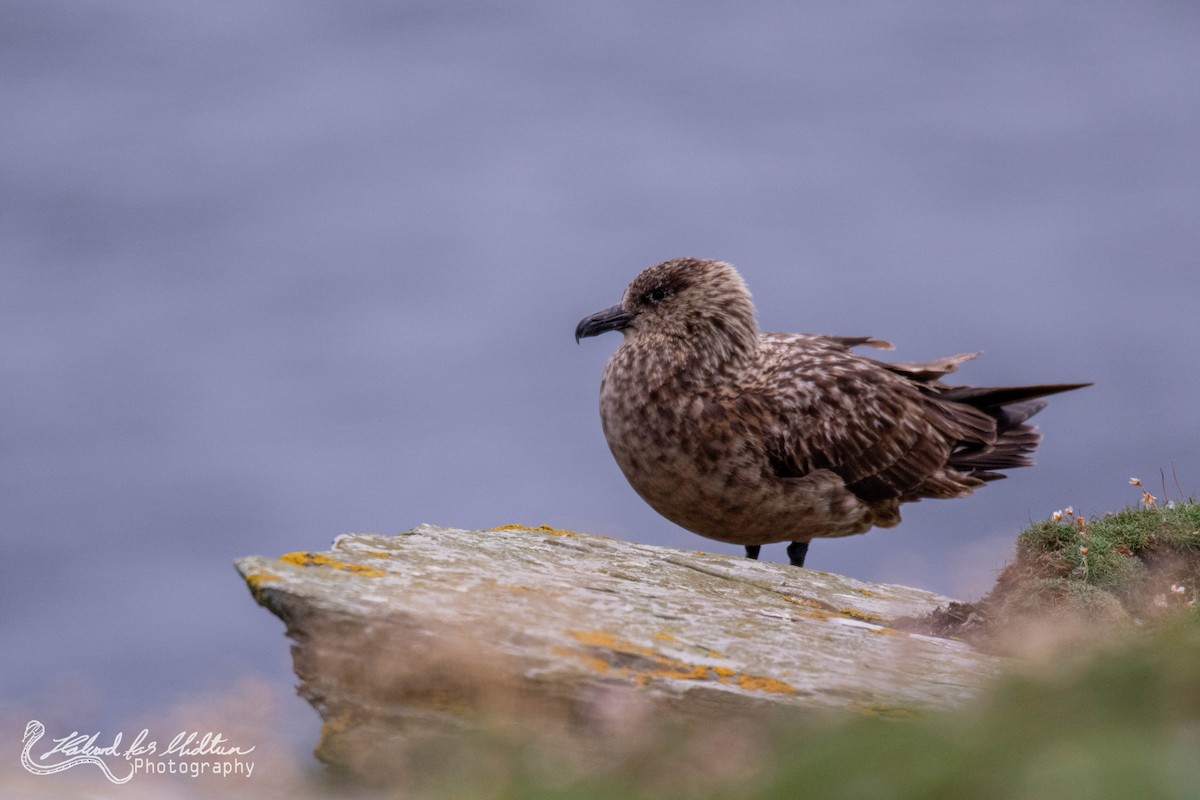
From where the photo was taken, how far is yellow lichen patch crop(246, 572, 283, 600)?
16.7 ft

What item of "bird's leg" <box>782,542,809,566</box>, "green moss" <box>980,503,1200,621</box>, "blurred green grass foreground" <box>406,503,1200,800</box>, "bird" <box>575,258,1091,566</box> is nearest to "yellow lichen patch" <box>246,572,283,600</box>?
"blurred green grass foreground" <box>406,503,1200,800</box>

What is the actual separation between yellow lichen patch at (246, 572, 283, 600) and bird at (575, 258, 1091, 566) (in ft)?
11.2

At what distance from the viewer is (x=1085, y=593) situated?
269 inches

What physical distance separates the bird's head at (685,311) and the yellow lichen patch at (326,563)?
355cm

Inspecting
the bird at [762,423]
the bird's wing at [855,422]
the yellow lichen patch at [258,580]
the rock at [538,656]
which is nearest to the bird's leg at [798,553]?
the bird at [762,423]

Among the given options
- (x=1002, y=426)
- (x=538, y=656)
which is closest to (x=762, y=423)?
(x=1002, y=426)

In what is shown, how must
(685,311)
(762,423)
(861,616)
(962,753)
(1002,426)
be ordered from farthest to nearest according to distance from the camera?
(1002,426), (685,311), (762,423), (861,616), (962,753)

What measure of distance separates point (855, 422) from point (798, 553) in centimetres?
101

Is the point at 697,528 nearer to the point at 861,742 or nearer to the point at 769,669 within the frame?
the point at 769,669

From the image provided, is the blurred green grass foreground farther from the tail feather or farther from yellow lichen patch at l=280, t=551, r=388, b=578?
the tail feather

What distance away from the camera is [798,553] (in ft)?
28.9

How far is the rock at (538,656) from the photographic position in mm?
4707

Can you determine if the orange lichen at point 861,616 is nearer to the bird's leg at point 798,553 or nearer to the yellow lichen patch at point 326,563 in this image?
the bird's leg at point 798,553

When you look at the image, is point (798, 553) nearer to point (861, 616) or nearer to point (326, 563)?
point (861, 616)
